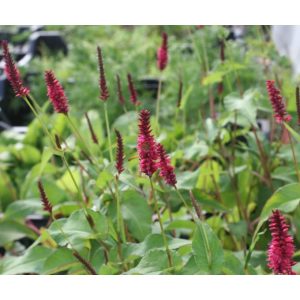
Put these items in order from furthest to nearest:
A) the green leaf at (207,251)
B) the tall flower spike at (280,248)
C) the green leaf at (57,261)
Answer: the green leaf at (57,261)
the green leaf at (207,251)
the tall flower spike at (280,248)

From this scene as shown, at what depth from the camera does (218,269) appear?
912mm

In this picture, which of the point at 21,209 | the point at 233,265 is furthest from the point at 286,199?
the point at 21,209

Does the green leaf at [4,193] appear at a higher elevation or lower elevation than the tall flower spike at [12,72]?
lower

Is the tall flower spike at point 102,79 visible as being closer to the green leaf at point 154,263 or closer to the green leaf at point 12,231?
the green leaf at point 154,263

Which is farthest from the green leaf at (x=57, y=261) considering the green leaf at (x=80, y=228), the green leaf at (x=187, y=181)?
the green leaf at (x=187, y=181)

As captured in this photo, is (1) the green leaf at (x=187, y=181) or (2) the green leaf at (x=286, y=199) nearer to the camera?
(2) the green leaf at (x=286, y=199)

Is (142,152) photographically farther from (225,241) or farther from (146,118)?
(225,241)

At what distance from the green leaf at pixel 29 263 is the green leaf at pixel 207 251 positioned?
0.43 meters

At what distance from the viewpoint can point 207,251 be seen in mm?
920

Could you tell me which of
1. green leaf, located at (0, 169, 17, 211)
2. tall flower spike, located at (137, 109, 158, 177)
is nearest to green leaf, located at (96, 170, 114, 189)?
tall flower spike, located at (137, 109, 158, 177)

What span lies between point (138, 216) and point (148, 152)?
48 centimetres

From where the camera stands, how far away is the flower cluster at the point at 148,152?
2.57ft

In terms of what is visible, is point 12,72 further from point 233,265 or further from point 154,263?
point 233,265
